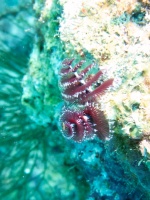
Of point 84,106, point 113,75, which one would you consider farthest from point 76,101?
point 113,75

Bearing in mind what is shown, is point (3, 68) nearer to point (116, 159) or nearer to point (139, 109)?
point (116, 159)

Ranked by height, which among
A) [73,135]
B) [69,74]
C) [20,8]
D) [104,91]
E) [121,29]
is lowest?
[73,135]

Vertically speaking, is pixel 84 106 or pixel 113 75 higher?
pixel 113 75

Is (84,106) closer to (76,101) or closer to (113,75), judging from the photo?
(76,101)

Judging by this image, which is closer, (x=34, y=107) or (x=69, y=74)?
(x=69, y=74)

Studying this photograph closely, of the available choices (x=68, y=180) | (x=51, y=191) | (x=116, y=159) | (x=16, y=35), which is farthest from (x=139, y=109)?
(x=16, y=35)
